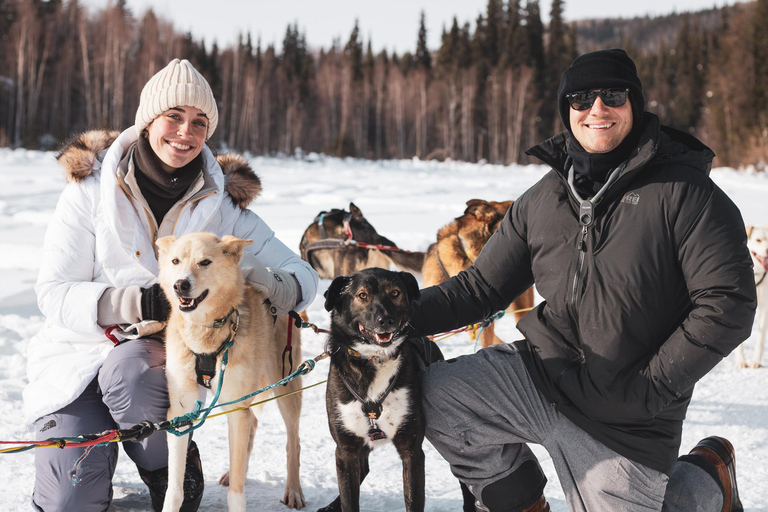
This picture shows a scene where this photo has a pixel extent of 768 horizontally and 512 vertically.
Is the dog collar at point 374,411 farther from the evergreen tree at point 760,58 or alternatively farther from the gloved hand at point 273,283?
the evergreen tree at point 760,58

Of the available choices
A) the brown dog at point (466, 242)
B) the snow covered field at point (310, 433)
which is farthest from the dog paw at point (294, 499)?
the brown dog at point (466, 242)

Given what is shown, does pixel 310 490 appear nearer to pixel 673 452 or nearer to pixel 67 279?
pixel 67 279

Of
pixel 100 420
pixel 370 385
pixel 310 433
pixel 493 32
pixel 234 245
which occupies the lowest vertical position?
pixel 310 433

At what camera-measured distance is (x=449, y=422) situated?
2256 millimetres

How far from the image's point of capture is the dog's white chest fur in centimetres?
215

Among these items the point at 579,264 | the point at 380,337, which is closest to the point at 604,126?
the point at 579,264

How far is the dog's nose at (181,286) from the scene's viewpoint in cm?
217

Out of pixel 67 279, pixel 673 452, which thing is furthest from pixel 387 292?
pixel 67 279

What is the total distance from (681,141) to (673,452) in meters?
1.01

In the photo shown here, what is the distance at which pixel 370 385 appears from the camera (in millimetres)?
2174

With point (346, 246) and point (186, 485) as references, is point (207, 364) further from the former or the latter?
point (346, 246)

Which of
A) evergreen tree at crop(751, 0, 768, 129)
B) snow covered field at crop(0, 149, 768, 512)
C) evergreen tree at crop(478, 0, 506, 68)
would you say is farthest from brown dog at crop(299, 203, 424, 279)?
evergreen tree at crop(478, 0, 506, 68)

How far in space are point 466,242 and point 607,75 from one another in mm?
2487

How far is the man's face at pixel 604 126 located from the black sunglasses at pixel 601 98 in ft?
0.04
